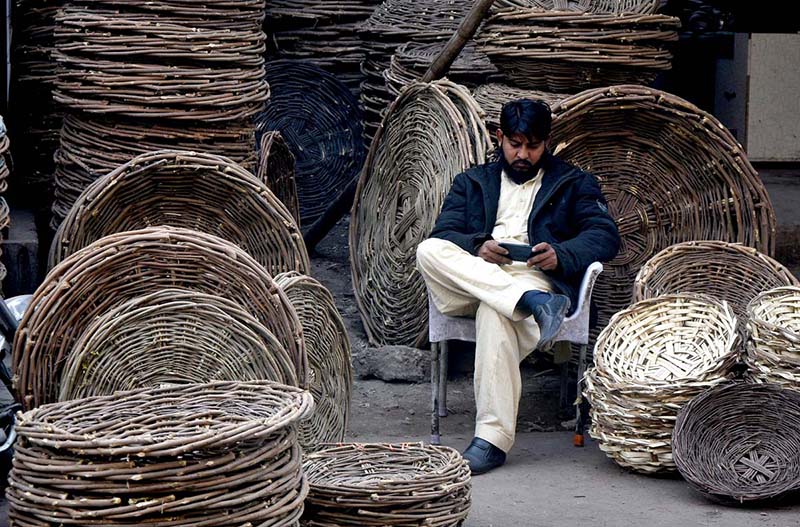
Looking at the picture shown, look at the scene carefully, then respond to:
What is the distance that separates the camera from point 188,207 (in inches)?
195

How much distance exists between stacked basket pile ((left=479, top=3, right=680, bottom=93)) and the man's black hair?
769 mm

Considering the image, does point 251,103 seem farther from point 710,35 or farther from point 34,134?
point 710,35

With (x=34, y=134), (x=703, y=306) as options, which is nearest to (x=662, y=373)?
(x=703, y=306)

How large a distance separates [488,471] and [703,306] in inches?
38.9

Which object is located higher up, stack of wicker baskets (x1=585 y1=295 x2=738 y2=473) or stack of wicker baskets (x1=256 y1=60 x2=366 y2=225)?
stack of wicker baskets (x1=256 y1=60 x2=366 y2=225)

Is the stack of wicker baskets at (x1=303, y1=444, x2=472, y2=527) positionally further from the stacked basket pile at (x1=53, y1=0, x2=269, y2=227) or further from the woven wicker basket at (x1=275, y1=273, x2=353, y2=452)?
the stacked basket pile at (x1=53, y1=0, x2=269, y2=227)

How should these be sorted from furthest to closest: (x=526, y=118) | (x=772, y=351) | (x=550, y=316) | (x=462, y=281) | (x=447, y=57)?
(x=447, y=57), (x=526, y=118), (x=462, y=281), (x=550, y=316), (x=772, y=351)

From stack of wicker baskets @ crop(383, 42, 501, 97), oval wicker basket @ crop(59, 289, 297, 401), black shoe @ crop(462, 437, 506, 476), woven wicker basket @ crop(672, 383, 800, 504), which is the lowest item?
black shoe @ crop(462, 437, 506, 476)

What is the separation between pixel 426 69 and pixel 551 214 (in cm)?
188

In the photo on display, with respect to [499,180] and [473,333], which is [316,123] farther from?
[473,333]

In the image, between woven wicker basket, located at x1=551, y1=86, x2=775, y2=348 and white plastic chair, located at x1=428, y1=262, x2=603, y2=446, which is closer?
white plastic chair, located at x1=428, y1=262, x2=603, y2=446

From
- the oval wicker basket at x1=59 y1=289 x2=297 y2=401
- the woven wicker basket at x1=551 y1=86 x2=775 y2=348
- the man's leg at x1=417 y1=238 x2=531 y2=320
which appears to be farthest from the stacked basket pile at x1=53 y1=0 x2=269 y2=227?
the oval wicker basket at x1=59 y1=289 x2=297 y2=401

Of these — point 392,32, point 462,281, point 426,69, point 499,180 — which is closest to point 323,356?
point 462,281

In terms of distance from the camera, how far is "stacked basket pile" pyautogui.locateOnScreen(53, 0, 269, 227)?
5.16m
